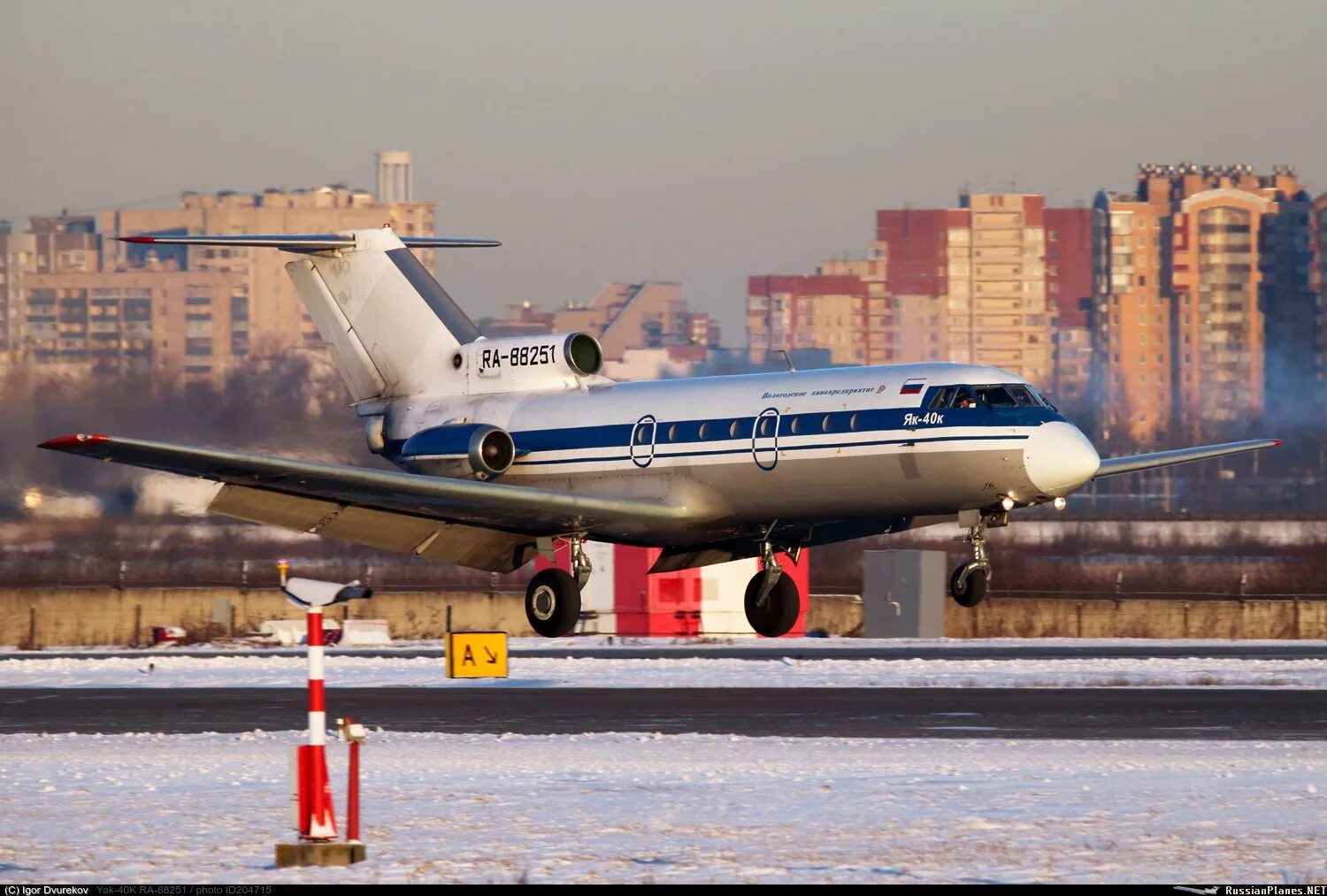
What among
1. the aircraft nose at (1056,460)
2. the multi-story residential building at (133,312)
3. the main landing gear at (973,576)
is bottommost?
the main landing gear at (973,576)

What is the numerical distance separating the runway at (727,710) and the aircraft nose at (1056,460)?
3.09 meters

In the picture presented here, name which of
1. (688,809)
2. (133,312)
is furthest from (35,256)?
(688,809)

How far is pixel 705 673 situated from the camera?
34.3m

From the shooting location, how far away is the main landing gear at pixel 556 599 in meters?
28.1

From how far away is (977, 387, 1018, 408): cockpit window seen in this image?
25.2 meters

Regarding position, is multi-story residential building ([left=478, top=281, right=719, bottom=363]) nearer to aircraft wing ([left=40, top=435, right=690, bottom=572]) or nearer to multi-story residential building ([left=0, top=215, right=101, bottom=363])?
multi-story residential building ([left=0, top=215, right=101, bottom=363])

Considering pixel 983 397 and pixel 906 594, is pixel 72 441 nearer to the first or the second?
pixel 983 397

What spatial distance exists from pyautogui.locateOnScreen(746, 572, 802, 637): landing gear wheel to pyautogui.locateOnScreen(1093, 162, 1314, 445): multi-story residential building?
308 feet

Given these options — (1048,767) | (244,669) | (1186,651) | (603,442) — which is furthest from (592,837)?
(1186,651)

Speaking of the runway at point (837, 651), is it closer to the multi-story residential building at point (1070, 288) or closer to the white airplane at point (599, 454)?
the white airplane at point (599, 454)

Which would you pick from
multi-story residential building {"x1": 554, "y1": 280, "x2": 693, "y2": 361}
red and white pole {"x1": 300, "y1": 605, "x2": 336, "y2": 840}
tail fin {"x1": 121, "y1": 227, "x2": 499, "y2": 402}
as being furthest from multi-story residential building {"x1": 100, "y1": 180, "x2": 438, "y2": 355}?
red and white pole {"x1": 300, "y1": 605, "x2": 336, "y2": 840}

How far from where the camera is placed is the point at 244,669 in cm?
3700

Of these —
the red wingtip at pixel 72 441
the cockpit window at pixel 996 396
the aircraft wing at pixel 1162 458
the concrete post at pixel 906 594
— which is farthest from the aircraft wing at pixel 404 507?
the concrete post at pixel 906 594

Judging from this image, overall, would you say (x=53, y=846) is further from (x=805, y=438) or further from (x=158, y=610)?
(x=158, y=610)
